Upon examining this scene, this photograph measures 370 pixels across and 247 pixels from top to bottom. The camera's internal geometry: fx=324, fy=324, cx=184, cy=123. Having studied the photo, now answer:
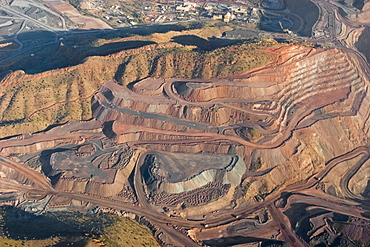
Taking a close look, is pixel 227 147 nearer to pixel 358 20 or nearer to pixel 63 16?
pixel 358 20

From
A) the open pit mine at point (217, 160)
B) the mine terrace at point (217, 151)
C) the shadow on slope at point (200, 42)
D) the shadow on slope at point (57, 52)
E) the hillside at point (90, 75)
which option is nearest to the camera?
the open pit mine at point (217, 160)

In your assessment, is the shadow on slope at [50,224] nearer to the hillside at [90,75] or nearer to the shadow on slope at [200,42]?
the hillside at [90,75]

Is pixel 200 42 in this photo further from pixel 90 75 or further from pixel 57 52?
pixel 57 52

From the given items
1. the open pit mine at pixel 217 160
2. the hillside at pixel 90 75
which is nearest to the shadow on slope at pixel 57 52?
the hillside at pixel 90 75

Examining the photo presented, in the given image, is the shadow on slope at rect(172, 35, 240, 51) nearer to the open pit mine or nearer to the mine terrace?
the mine terrace

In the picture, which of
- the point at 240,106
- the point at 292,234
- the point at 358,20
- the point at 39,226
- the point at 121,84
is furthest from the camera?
the point at 358,20

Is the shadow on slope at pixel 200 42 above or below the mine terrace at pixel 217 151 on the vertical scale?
above

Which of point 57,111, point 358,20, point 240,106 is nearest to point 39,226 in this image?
point 57,111

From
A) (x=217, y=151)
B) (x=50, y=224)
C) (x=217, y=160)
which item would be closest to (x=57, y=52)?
(x=50, y=224)
